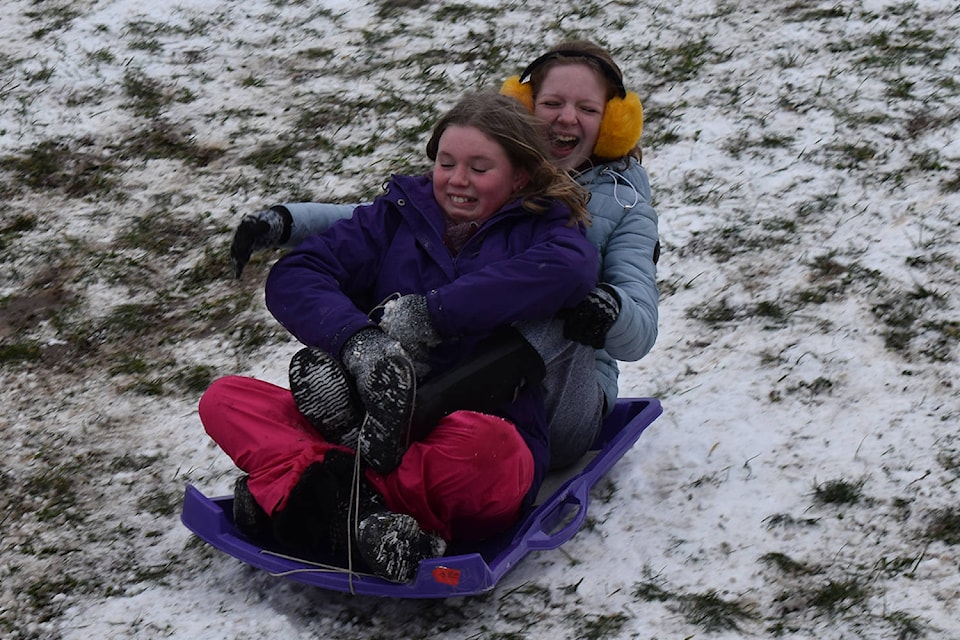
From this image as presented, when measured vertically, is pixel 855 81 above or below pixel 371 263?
below

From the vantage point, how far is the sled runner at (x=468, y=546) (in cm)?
271

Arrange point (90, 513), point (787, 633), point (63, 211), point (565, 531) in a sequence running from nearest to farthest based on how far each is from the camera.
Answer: point (787, 633), point (565, 531), point (90, 513), point (63, 211)

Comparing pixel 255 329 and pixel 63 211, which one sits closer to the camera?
pixel 255 329

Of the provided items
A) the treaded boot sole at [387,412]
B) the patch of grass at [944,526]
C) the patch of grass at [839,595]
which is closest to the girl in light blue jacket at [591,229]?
the treaded boot sole at [387,412]

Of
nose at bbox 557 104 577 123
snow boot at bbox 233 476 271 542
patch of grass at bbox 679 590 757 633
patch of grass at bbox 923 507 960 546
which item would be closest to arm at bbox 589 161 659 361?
nose at bbox 557 104 577 123

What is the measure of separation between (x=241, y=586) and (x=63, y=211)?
316 centimetres

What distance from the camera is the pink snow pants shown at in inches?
112

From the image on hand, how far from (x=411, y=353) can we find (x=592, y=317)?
508 mm

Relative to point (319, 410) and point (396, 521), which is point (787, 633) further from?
point (319, 410)

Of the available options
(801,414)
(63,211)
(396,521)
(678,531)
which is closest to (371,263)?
(396,521)

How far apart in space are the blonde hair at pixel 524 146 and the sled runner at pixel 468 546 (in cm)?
75

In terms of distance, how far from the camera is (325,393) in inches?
116

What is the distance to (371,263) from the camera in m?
3.21

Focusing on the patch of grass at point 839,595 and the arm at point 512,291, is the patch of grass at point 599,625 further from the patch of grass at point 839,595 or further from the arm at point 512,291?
the arm at point 512,291
